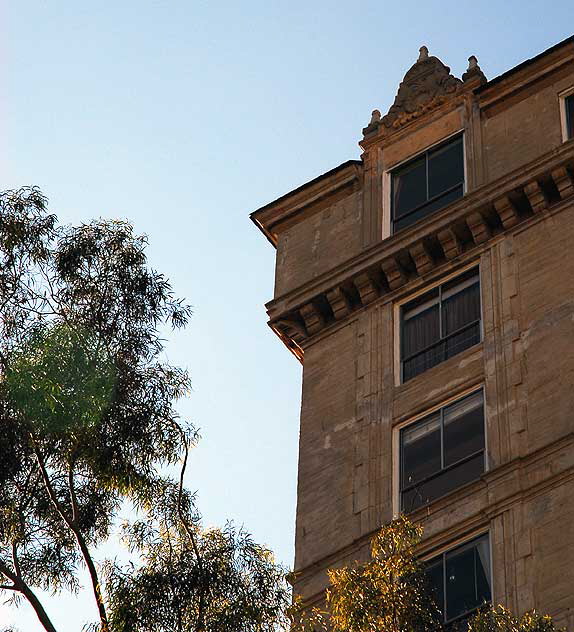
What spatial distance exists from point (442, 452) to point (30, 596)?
1117cm

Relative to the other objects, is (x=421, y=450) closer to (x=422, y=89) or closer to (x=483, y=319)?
(x=483, y=319)

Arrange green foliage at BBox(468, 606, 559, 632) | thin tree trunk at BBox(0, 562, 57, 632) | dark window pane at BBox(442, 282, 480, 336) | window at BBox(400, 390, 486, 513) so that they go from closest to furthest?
green foliage at BBox(468, 606, 559, 632), thin tree trunk at BBox(0, 562, 57, 632), window at BBox(400, 390, 486, 513), dark window pane at BBox(442, 282, 480, 336)

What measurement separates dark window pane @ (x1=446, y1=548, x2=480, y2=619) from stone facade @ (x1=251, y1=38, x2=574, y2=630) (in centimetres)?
47

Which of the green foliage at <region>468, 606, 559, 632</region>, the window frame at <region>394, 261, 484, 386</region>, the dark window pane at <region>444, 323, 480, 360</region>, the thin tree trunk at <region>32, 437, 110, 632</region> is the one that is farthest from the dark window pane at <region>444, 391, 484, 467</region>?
the green foliage at <region>468, 606, 559, 632</region>

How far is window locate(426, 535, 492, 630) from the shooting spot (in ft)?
113

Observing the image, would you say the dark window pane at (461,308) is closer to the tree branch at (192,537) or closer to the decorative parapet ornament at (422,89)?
the decorative parapet ornament at (422,89)

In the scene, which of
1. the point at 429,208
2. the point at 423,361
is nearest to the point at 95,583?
the point at 423,361

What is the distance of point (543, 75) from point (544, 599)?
52.7ft

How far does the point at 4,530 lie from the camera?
107 ft

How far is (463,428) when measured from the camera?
3831 cm

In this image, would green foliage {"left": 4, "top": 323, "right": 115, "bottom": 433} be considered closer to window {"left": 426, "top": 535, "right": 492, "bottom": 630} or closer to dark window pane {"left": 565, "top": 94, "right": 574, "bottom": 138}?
window {"left": 426, "top": 535, "right": 492, "bottom": 630}

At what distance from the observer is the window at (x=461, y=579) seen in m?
34.3

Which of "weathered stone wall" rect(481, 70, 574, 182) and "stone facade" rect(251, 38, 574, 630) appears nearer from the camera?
"stone facade" rect(251, 38, 574, 630)

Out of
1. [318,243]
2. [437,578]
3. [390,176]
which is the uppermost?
[390,176]
